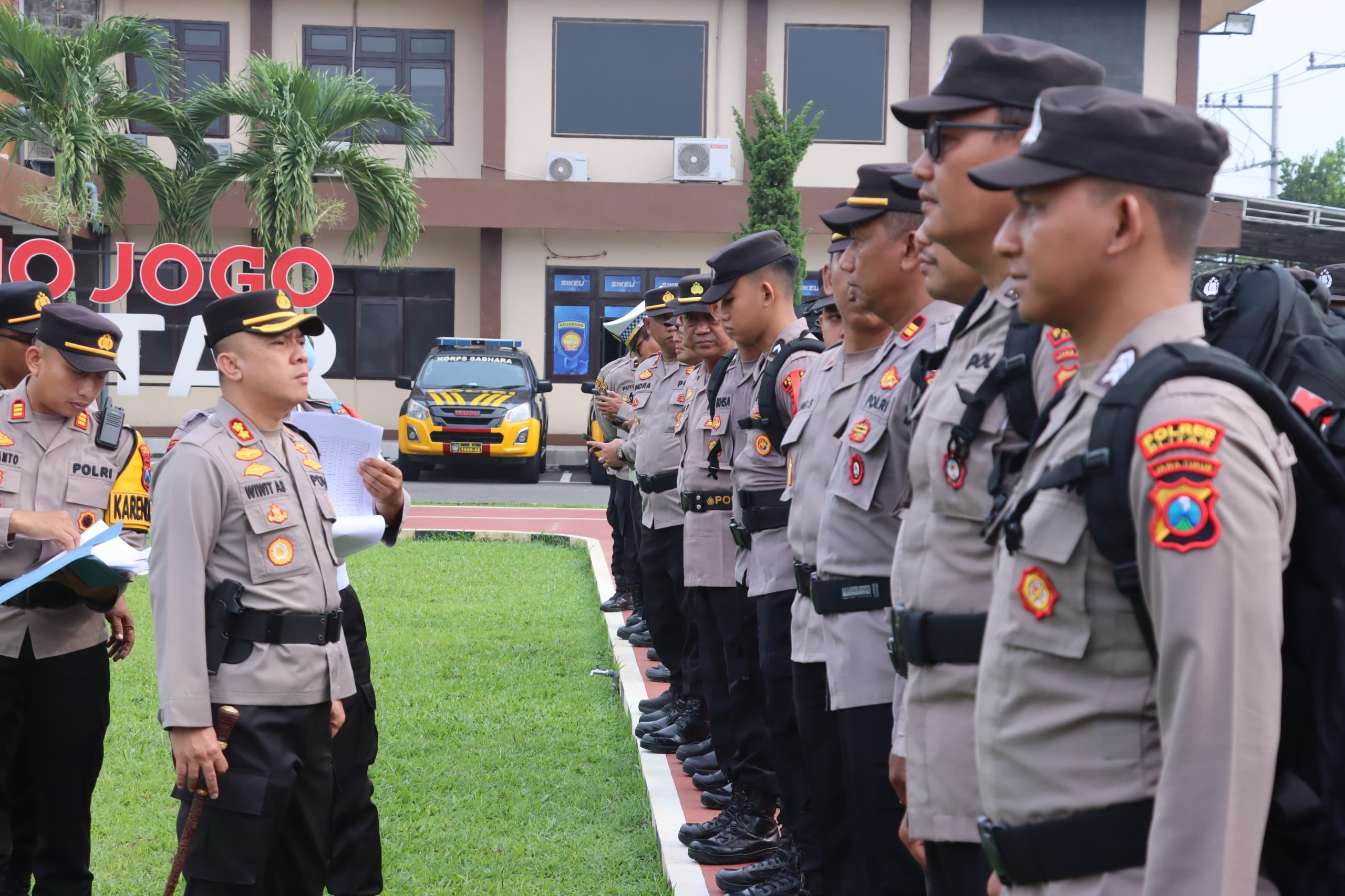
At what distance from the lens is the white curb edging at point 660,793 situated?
Answer: 4.55m

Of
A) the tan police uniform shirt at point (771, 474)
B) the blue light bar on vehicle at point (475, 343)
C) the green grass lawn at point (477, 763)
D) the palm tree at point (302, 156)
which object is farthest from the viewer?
the blue light bar on vehicle at point (475, 343)

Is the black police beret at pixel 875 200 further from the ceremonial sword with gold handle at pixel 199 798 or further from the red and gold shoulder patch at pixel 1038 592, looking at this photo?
the ceremonial sword with gold handle at pixel 199 798

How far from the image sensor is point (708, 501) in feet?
18.6

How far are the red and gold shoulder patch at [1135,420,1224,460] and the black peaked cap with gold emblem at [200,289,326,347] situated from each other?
8.56ft

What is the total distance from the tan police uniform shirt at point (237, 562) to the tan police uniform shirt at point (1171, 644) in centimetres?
222

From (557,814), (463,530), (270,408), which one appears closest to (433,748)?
(557,814)

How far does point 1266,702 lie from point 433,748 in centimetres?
538

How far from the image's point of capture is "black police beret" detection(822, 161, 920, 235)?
343 centimetres

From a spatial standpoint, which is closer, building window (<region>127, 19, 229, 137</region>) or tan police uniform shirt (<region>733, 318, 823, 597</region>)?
tan police uniform shirt (<region>733, 318, 823, 597</region>)

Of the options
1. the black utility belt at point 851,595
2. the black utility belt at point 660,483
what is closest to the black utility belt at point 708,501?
the black utility belt at point 660,483

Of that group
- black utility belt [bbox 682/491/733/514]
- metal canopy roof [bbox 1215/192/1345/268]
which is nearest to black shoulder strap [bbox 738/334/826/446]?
black utility belt [bbox 682/491/733/514]

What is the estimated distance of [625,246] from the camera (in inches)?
931

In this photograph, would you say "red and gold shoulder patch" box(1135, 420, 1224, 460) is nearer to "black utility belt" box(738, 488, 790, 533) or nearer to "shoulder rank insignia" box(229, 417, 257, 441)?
"shoulder rank insignia" box(229, 417, 257, 441)

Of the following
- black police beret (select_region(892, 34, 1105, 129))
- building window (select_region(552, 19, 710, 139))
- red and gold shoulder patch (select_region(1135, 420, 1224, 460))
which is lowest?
red and gold shoulder patch (select_region(1135, 420, 1224, 460))
